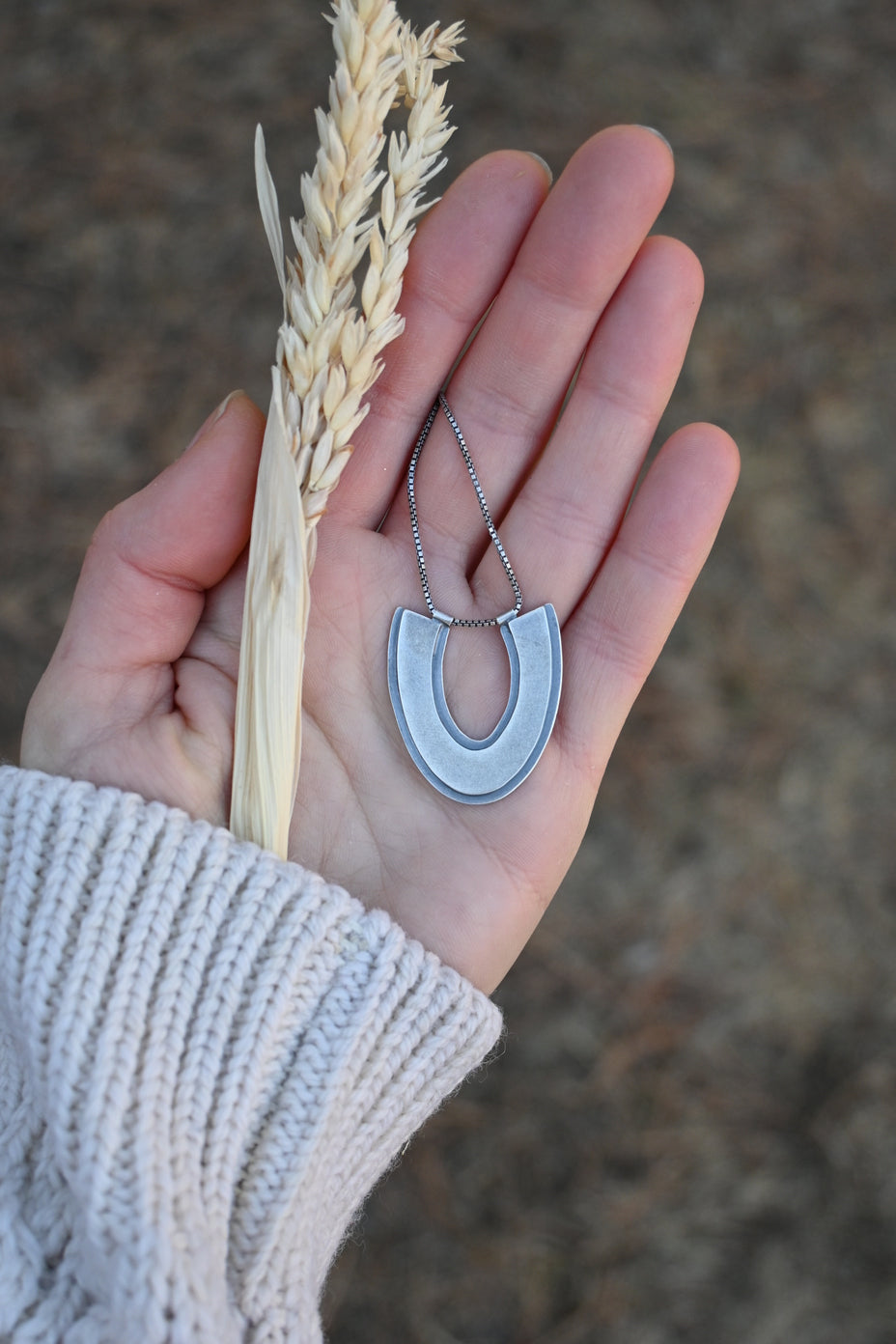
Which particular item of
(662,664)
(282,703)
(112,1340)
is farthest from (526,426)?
(112,1340)

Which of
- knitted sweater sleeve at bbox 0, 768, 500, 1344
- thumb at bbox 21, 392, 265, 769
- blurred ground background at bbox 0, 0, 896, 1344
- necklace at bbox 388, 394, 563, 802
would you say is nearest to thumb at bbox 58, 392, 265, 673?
thumb at bbox 21, 392, 265, 769

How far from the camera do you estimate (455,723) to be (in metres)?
2.46

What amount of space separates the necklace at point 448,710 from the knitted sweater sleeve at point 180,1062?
40 centimetres

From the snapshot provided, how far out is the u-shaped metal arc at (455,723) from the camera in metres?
2.38

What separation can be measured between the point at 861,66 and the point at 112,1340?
4.69m

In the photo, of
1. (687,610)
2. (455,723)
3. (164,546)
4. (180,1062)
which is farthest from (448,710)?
(687,610)

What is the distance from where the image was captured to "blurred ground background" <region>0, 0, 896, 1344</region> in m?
3.62

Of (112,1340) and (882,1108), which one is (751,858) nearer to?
(882,1108)

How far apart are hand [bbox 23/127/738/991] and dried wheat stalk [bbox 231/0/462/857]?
11 cm

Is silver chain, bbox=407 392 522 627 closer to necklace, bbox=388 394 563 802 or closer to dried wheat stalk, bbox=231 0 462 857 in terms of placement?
necklace, bbox=388 394 563 802

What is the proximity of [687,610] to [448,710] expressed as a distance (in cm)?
172

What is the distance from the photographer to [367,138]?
2.12 metres

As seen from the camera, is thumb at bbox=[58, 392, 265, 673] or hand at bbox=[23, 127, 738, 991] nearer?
thumb at bbox=[58, 392, 265, 673]

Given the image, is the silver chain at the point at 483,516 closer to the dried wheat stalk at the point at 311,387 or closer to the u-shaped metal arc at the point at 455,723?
the u-shaped metal arc at the point at 455,723
